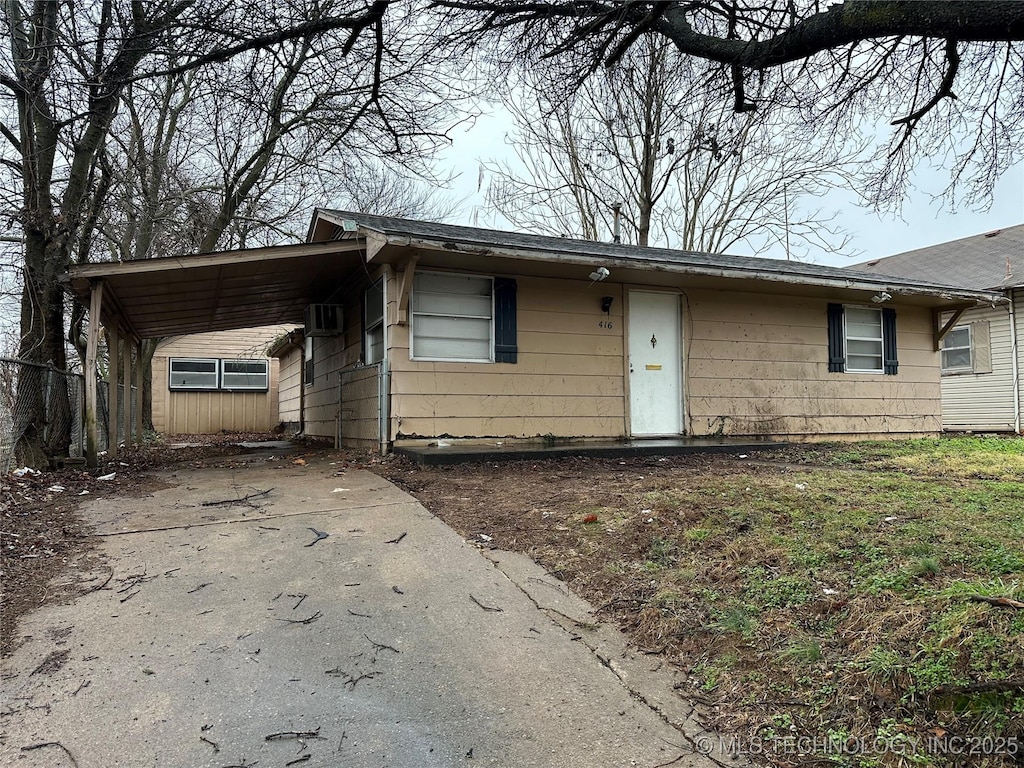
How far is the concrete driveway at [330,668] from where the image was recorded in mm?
1958

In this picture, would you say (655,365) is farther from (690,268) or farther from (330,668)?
(330,668)

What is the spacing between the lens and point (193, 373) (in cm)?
1759

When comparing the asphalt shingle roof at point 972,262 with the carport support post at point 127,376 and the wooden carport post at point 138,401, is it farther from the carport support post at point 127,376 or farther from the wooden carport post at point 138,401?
the wooden carport post at point 138,401

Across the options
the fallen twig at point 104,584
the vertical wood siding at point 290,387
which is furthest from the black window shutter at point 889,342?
the vertical wood siding at point 290,387

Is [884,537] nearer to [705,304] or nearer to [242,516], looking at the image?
[242,516]

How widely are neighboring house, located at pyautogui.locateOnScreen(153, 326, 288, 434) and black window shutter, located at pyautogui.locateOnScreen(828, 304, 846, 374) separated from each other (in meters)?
14.4

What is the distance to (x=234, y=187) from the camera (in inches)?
591

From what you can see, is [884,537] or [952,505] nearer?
[884,537]

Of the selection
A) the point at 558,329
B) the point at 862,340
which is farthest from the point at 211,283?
the point at 862,340

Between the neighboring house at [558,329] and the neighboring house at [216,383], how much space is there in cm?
743

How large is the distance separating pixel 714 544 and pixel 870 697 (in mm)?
1489

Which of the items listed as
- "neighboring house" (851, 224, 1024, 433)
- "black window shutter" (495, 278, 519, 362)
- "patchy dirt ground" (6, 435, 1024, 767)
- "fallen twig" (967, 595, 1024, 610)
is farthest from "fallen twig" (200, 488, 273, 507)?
"neighboring house" (851, 224, 1024, 433)

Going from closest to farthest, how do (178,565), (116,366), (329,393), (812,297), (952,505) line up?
(178,565) < (952,505) < (116,366) < (812,297) < (329,393)

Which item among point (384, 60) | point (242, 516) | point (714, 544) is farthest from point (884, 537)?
point (384, 60)
